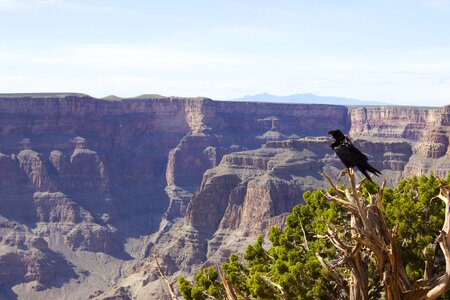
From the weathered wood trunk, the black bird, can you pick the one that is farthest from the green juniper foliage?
the black bird

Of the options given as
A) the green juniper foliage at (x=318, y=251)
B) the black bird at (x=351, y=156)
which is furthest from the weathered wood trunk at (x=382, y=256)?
the green juniper foliage at (x=318, y=251)

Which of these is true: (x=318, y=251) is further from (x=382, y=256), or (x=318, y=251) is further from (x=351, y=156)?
(x=351, y=156)

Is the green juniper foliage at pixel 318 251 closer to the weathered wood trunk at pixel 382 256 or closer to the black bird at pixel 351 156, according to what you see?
the weathered wood trunk at pixel 382 256

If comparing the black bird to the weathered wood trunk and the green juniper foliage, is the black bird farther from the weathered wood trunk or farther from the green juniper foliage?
the green juniper foliage

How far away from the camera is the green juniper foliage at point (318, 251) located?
35250 mm

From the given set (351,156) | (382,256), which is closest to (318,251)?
(382,256)

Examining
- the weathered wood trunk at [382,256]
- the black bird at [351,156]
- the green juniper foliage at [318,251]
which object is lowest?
the green juniper foliage at [318,251]

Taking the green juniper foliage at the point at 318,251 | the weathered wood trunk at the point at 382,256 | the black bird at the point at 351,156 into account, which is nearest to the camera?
the black bird at the point at 351,156

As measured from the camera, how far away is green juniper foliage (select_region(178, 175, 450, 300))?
1388 inches

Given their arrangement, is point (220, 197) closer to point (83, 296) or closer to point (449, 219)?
point (83, 296)

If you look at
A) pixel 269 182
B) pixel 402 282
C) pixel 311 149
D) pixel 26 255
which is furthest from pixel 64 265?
pixel 402 282

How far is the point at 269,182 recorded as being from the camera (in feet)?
585

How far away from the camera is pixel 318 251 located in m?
39.9

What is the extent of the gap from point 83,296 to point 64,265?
1796cm
